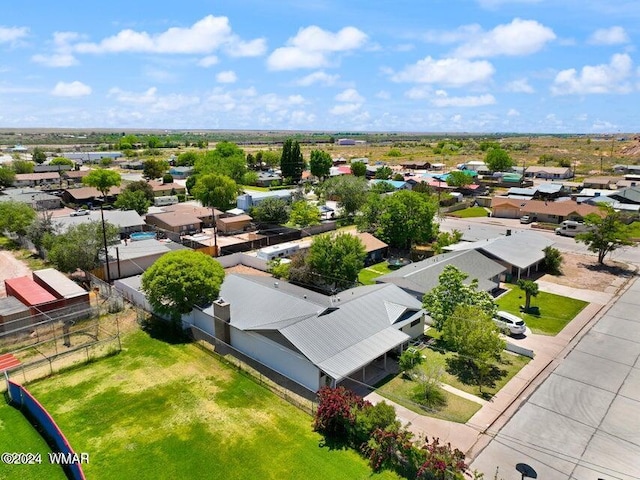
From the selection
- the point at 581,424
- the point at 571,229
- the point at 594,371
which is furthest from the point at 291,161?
the point at 581,424

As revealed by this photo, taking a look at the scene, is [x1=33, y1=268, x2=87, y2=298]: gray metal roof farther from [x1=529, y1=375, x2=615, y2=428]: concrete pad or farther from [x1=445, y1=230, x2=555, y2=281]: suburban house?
[x1=445, y1=230, x2=555, y2=281]: suburban house

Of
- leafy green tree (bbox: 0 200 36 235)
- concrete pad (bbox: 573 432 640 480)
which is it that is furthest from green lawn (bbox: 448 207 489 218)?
leafy green tree (bbox: 0 200 36 235)

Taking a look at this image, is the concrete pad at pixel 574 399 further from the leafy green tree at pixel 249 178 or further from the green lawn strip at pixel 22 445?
the leafy green tree at pixel 249 178

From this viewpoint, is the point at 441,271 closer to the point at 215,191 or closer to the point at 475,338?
the point at 475,338

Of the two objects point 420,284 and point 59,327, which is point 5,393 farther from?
point 420,284

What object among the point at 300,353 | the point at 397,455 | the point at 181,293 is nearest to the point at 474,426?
the point at 397,455

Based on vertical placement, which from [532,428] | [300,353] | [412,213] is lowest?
[532,428]
